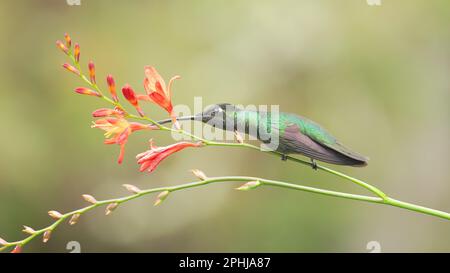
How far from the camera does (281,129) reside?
171cm

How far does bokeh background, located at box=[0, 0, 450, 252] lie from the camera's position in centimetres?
395

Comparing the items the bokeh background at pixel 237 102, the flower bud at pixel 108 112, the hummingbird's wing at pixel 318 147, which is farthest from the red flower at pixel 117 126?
the bokeh background at pixel 237 102

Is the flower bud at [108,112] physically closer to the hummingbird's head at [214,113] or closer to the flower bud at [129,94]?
the flower bud at [129,94]

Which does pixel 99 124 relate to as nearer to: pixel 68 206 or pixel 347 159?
pixel 347 159

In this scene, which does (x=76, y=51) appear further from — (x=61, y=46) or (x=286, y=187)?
(x=286, y=187)

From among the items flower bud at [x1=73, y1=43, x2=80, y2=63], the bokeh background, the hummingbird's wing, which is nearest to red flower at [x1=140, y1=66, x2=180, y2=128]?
flower bud at [x1=73, y1=43, x2=80, y2=63]

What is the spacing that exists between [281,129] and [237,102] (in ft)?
7.80

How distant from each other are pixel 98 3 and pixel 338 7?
6.18 feet

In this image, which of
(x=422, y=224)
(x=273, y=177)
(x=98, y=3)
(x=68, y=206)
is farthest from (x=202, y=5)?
(x=422, y=224)

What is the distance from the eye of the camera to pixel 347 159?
4.98ft

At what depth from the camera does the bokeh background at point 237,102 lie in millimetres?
3947

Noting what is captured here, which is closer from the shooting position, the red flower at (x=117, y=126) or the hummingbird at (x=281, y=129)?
the red flower at (x=117, y=126)

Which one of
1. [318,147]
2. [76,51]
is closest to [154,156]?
[76,51]

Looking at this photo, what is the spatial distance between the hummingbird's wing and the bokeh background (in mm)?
2218
